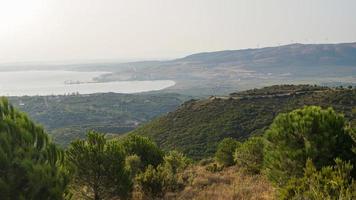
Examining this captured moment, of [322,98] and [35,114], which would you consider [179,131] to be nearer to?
[322,98]

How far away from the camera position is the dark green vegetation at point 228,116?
5769 centimetres

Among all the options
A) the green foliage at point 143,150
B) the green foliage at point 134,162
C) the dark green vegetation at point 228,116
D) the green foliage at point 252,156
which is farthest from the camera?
the dark green vegetation at point 228,116

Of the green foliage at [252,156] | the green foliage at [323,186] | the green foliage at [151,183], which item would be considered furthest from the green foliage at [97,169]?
the green foliage at [252,156]

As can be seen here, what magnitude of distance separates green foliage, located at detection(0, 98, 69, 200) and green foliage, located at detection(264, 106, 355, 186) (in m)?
6.32

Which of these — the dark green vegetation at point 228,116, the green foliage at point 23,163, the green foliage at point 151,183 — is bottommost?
the dark green vegetation at point 228,116

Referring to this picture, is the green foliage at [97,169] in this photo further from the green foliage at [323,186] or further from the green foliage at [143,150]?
the green foliage at [143,150]

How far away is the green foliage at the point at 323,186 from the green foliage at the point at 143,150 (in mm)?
8985

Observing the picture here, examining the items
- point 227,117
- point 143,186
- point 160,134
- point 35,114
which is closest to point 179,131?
point 160,134

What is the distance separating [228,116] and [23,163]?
6173cm

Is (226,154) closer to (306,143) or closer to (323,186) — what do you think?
(306,143)

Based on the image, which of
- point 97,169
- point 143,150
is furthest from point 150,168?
point 143,150

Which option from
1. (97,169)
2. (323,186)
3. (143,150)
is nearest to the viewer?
(323,186)

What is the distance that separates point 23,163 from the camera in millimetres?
6461

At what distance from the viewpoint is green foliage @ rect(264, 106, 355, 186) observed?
1101 centimetres
